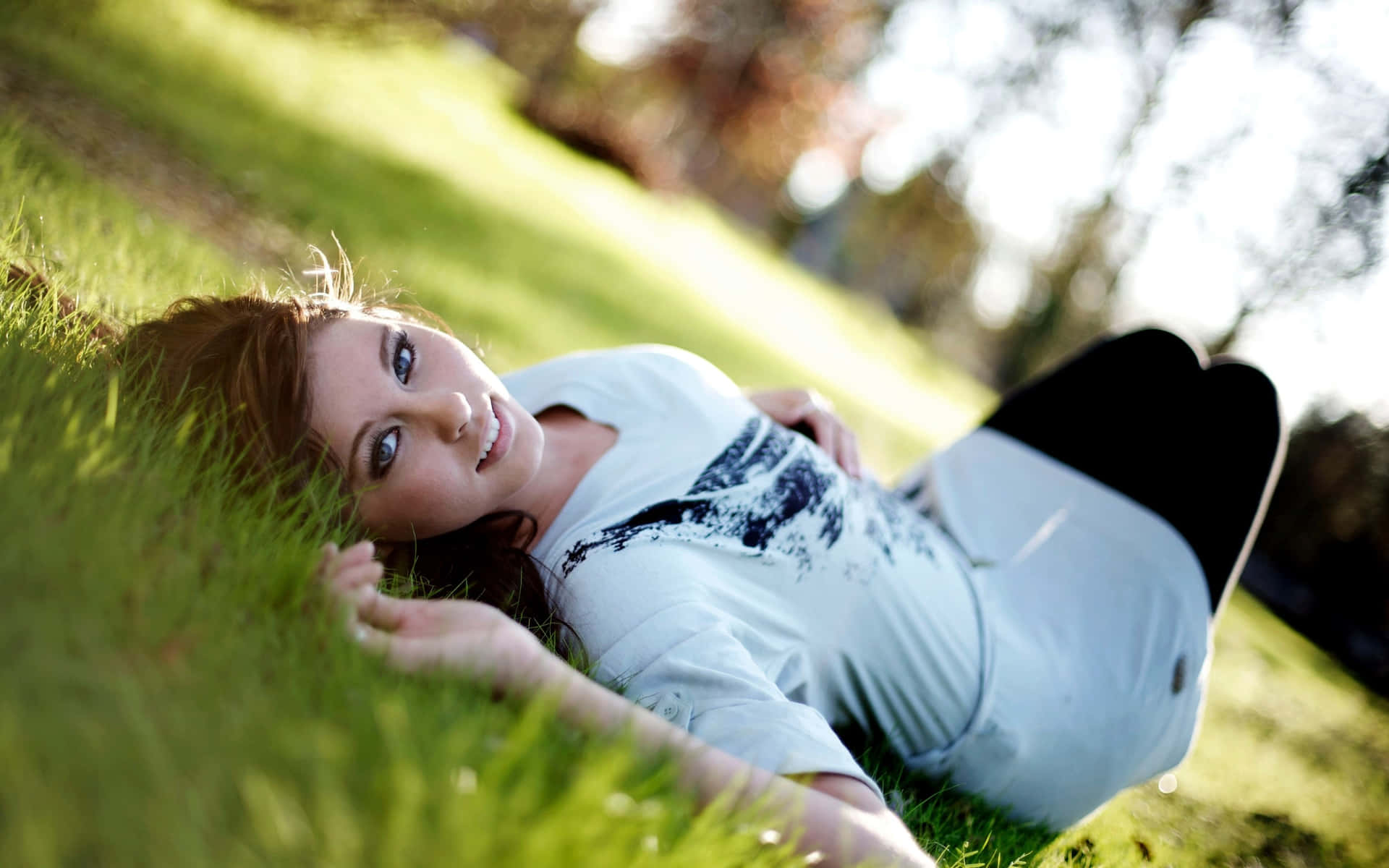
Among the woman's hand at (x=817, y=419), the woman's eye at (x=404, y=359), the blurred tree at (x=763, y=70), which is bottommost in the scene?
the woman's eye at (x=404, y=359)

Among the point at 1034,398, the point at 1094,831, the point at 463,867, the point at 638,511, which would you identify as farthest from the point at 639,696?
the point at 1034,398

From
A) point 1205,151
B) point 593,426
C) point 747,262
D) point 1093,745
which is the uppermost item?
point 1205,151

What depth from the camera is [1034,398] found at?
3373mm

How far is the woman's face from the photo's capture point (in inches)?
77.5

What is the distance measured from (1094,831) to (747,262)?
18245mm

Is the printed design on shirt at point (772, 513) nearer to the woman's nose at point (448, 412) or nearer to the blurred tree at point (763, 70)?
the woman's nose at point (448, 412)

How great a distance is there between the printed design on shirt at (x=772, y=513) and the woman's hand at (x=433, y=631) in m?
0.50

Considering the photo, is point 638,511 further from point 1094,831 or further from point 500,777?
point 1094,831

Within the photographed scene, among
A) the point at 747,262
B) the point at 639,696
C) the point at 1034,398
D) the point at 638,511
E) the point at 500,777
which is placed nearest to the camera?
A: the point at 500,777

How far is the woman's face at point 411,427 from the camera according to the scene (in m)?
1.97

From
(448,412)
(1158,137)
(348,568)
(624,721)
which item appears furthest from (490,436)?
(1158,137)

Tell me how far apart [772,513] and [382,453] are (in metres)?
0.97

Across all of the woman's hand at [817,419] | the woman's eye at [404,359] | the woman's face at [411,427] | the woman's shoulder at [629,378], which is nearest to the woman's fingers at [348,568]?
the woman's face at [411,427]

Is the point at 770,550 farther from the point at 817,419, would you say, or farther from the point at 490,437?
the point at 817,419
